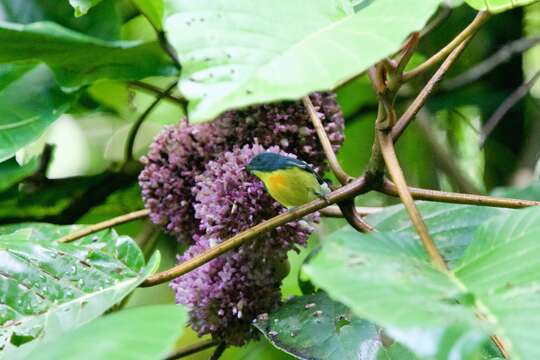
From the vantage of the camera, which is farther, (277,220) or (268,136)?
(268,136)

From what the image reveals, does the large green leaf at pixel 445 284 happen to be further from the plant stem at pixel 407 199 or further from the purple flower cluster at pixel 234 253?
the purple flower cluster at pixel 234 253

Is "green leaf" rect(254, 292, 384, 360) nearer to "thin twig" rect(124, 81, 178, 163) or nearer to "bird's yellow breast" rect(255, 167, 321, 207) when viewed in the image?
"bird's yellow breast" rect(255, 167, 321, 207)

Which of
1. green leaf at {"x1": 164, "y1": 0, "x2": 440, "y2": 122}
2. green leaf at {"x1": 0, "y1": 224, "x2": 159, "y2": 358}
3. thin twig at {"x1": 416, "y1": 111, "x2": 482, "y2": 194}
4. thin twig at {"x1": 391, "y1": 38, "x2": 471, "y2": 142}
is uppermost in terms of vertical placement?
green leaf at {"x1": 164, "y1": 0, "x2": 440, "y2": 122}

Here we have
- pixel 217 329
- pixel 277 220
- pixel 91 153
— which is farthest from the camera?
pixel 91 153

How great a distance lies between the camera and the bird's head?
2.39ft

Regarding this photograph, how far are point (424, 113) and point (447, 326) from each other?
130cm

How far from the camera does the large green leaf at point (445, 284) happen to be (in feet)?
1.36

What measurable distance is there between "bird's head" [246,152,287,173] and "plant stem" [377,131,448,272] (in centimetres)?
10

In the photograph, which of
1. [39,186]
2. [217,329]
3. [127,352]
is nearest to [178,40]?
[127,352]

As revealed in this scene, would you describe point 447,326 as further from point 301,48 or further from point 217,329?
point 217,329

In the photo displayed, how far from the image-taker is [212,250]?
687 mm

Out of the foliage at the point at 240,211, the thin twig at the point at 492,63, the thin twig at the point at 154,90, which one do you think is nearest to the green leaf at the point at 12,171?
the foliage at the point at 240,211

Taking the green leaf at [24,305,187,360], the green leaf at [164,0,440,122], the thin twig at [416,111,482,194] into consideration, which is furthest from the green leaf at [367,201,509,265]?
the thin twig at [416,111,482,194]

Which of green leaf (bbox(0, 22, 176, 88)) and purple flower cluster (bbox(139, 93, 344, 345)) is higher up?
green leaf (bbox(0, 22, 176, 88))
